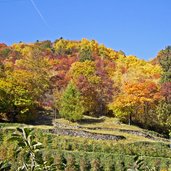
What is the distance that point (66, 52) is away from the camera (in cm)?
9412

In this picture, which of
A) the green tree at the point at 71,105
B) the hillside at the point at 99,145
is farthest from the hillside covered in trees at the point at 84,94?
the hillside at the point at 99,145

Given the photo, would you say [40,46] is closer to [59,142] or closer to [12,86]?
[12,86]

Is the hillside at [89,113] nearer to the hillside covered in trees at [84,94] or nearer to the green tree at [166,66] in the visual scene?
the hillside covered in trees at [84,94]

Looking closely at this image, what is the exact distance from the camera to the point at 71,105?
48.5 m

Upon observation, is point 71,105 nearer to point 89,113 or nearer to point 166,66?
point 89,113

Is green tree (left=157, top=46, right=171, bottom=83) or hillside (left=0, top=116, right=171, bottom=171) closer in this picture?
hillside (left=0, top=116, right=171, bottom=171)

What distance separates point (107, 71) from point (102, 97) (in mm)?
15905

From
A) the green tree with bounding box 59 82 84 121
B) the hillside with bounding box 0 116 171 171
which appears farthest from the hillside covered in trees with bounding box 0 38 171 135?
the hillside with bounding box 0 116 171 171

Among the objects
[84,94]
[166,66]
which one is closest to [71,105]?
[84,94]

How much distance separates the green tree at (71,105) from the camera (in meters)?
47.8

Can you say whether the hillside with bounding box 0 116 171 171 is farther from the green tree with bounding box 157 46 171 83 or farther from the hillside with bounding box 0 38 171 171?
the green tree with bounding box 157 46 171 83

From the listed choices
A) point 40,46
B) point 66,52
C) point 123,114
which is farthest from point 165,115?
point 40,46

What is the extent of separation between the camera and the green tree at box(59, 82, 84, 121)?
47750mm

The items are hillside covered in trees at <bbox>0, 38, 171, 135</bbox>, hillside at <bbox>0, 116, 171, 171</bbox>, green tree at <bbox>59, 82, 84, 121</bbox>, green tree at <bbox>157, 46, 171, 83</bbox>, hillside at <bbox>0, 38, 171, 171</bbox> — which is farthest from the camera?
green tree at <bbox>157, 46, 171, 83</bbox>
